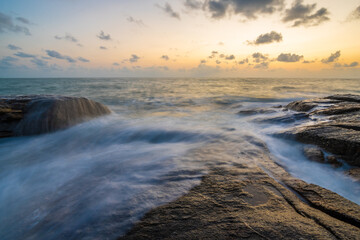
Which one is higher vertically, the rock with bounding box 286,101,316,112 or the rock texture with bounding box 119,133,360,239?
the rock with bounding box 286,101,316,112

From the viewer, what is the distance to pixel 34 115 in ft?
16.4

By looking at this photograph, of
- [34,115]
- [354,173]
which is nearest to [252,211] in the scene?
[354,173]

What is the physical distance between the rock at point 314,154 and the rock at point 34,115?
628cm

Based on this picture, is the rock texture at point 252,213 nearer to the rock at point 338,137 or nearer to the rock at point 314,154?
the rock at point 314,154

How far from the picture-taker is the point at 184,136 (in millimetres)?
5246

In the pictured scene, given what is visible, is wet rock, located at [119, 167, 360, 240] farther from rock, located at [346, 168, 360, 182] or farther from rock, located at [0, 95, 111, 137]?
rock, located at [0, 95, 111, 137]

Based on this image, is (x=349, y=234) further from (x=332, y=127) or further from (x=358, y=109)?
(x=358, y=109)

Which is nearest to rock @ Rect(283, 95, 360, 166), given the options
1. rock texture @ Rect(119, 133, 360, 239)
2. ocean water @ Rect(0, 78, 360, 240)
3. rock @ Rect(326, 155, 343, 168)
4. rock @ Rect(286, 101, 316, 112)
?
rock @ Rect(326, 155, 343, 168)

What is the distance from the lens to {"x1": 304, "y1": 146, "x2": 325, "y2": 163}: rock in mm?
3131

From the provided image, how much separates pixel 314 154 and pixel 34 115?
22.9 ft

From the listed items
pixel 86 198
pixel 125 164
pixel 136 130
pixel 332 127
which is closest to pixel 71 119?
pixel 136 130

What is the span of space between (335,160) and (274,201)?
2033 millimetres

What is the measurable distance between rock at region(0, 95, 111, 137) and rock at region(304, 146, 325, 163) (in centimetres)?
628

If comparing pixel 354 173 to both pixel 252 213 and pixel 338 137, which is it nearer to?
pixel 338 137
